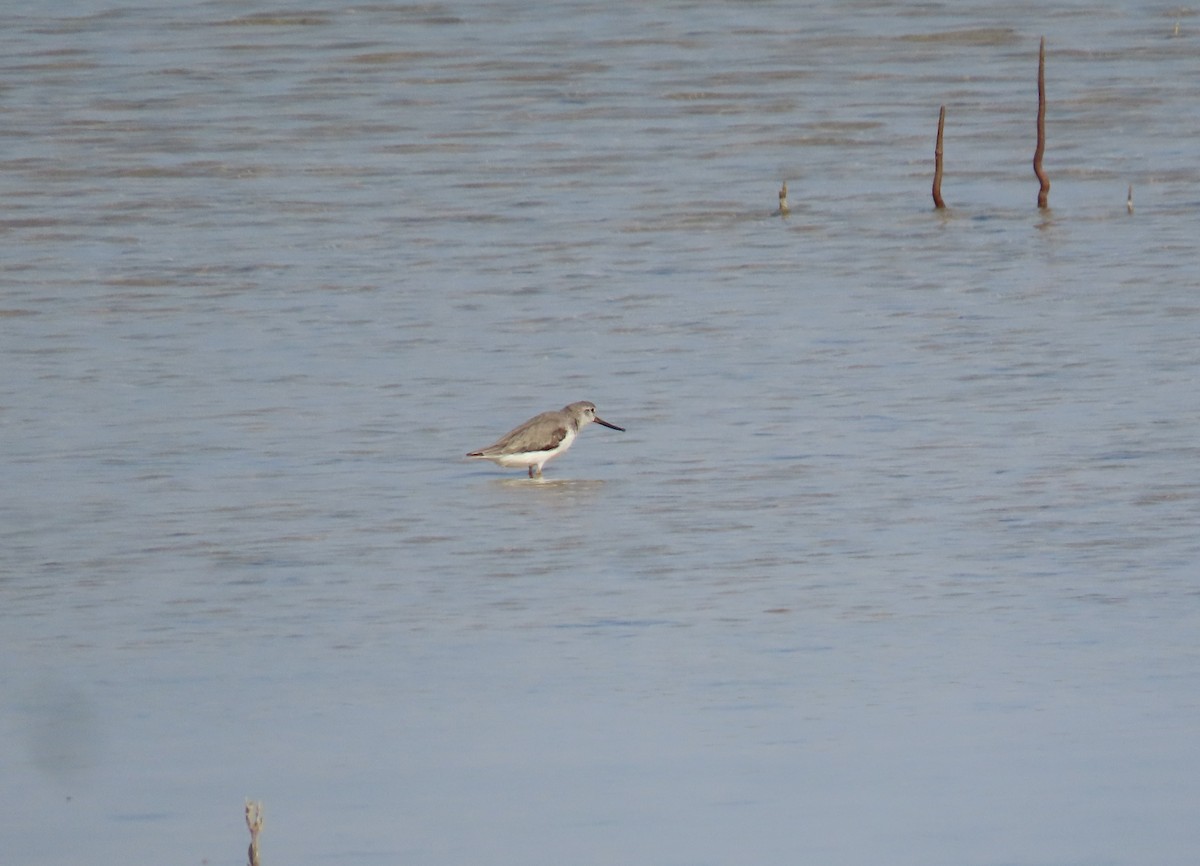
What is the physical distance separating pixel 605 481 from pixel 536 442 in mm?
385

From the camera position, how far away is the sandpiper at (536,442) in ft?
36.6

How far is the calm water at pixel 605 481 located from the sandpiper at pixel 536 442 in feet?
0.50

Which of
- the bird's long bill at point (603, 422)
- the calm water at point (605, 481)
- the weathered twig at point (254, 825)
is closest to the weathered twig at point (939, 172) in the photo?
the calm water at point (605, 481)

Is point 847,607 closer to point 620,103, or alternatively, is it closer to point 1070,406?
point 1070,406

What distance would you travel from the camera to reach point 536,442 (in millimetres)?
11203

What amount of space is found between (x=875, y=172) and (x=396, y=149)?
4.65m

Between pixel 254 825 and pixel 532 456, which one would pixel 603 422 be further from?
pixel 254 825

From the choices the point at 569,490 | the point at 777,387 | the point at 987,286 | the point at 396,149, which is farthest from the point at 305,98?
the point at 569,490

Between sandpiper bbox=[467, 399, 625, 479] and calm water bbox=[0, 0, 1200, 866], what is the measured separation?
6.0 inches

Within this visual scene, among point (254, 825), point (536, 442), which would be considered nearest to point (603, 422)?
point (536, 442)

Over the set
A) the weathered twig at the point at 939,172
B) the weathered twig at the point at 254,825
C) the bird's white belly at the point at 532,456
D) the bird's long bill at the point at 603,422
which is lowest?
the weathered twig at the point at 939,172

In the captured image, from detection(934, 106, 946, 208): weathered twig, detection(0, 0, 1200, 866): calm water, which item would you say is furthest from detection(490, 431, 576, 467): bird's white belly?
detection(934, 106, 946, 208): weathered twig

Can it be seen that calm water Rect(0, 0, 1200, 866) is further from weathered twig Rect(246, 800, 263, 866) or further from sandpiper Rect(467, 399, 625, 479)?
weathered twig Rect(246, 800, 263, 866)

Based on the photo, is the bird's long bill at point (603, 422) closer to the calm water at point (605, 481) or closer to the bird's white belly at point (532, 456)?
the calm water at point (605, 481)
